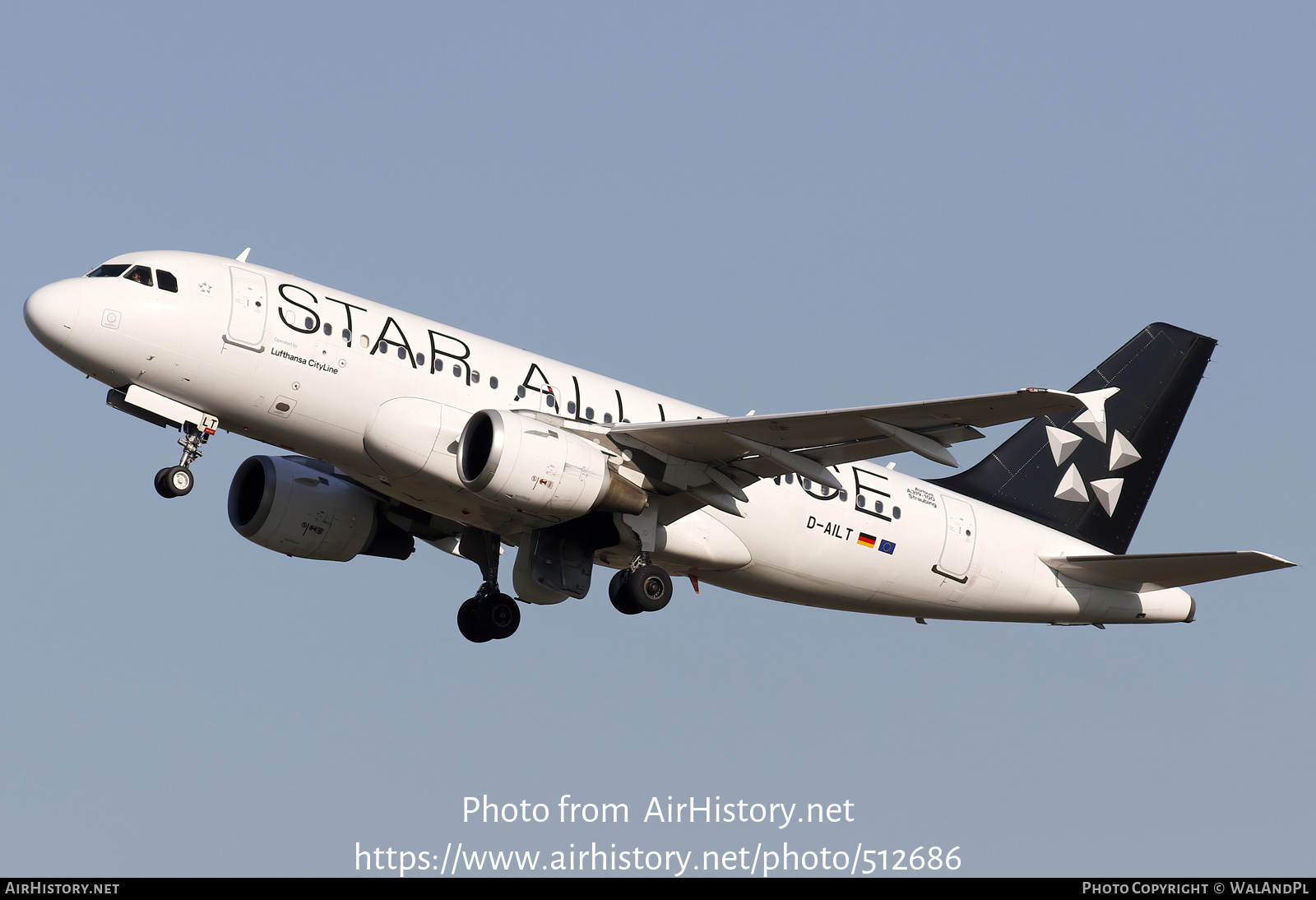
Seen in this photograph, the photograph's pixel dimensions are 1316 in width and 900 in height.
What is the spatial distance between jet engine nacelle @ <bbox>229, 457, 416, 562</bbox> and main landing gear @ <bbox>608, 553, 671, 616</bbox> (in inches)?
242

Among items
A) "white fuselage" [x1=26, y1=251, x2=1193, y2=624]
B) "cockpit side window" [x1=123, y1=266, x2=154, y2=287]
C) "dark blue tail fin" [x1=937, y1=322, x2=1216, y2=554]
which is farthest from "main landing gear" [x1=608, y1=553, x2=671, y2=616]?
"cockpit side window" [x1=123, y1=266, x2=154, y2=287]

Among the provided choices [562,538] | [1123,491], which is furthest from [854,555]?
[1123,491]

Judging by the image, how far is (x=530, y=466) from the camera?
27594mm

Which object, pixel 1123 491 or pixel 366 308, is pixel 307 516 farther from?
pixel 1123 491

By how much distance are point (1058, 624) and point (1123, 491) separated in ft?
12.8

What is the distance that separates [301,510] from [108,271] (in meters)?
7.11

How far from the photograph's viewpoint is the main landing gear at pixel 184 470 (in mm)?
27047

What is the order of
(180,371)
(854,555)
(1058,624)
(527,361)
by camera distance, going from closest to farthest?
1. (180,371)
2. (527,361)
3. (854,555)
4. (1058,624)

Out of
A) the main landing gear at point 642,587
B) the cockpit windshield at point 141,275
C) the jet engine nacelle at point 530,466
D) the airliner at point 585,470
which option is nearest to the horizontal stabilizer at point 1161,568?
the airliner at point 585,470

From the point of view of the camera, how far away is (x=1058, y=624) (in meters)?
35.5

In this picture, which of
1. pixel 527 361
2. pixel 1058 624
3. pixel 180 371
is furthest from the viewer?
pixel 1058 624

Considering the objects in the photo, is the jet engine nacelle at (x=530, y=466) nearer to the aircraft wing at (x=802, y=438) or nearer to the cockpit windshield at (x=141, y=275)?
the aircraft wing at (x=802, y=438)

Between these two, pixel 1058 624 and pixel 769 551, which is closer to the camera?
pixel 769 551

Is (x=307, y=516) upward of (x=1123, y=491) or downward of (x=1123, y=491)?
downward
